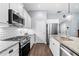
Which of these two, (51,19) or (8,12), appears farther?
(51,19)

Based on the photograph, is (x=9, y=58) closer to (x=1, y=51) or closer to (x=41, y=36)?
(x=1, y=51)

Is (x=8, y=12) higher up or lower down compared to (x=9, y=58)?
higher up

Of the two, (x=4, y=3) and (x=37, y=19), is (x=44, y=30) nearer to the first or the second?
(x=37, y=19)

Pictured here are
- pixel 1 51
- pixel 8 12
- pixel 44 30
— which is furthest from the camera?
pixel 44 30

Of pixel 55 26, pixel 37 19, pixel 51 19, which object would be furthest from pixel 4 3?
pixel 51 19

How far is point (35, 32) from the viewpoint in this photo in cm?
788

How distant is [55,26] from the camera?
864 cm

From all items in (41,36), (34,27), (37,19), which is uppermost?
(37,19)

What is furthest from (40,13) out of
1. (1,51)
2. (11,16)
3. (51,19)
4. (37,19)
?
(1,51)

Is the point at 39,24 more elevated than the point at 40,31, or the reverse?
the point at 39,24

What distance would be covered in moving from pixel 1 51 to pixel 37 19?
6517mm

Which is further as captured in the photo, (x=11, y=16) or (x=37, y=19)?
(x=37, y=19)

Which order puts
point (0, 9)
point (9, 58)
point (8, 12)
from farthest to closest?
point (8, 12) → point (0, 9) → point (9, 58)

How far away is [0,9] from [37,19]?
18.7 ft
